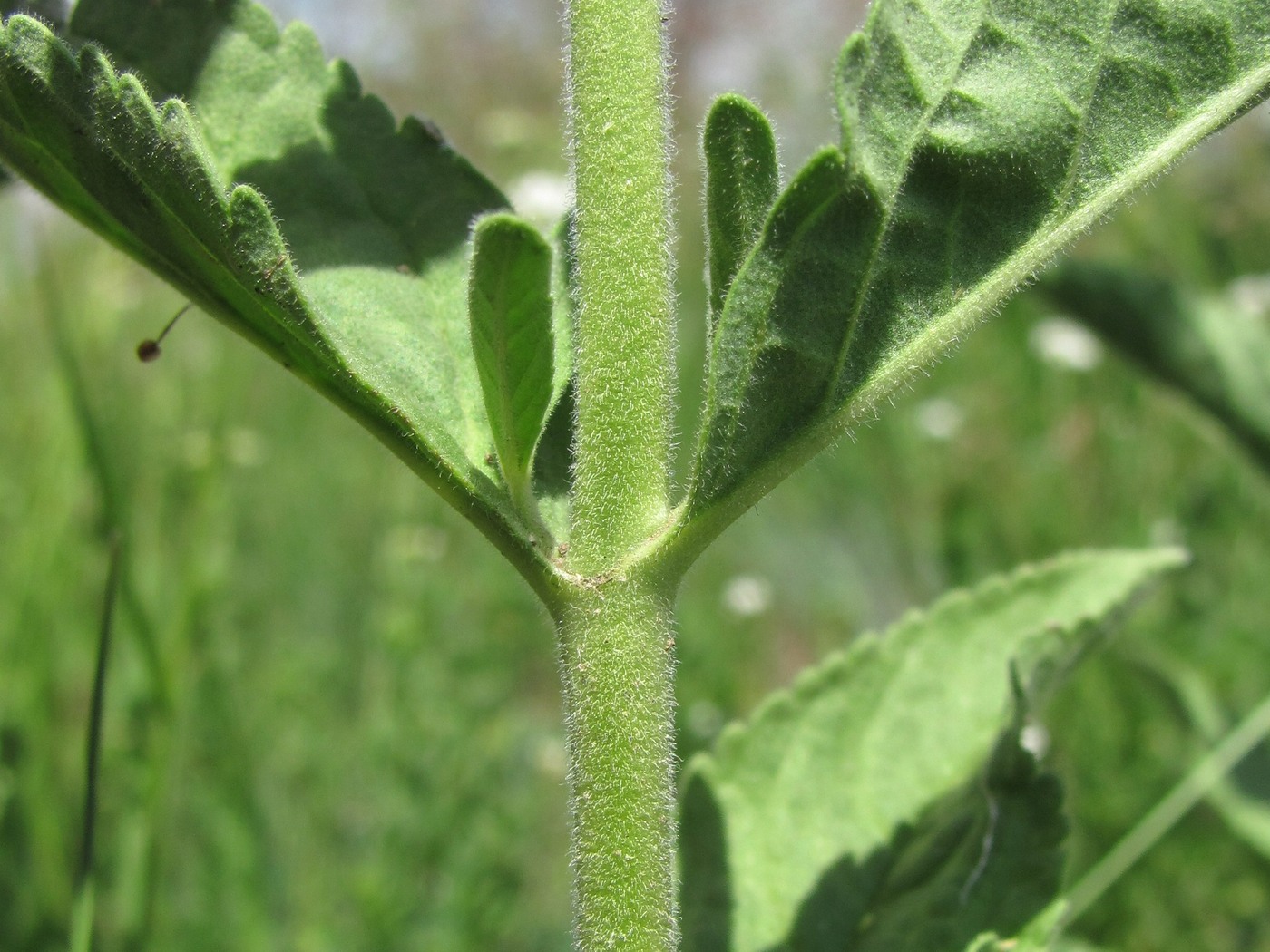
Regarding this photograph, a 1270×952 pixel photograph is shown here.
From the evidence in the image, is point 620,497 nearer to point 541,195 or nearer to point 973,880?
point 973,880

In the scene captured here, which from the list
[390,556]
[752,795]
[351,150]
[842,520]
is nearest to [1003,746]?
[752,795]

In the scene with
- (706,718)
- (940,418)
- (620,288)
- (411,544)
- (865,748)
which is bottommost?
(940,418)

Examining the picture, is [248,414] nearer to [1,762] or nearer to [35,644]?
[35,644]

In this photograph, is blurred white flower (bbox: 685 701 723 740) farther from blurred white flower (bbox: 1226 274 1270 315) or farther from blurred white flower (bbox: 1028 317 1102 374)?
blurred white flower (bbox: 1226 274 1270 315)

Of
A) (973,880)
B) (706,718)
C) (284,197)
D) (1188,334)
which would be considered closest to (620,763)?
(973,880)

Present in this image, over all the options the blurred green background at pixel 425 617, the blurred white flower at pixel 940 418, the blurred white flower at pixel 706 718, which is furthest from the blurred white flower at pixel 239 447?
the blurred white flower at pixel 940 418

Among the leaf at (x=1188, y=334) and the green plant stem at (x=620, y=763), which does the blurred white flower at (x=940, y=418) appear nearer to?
the leaf at (x=1188, y=334)
